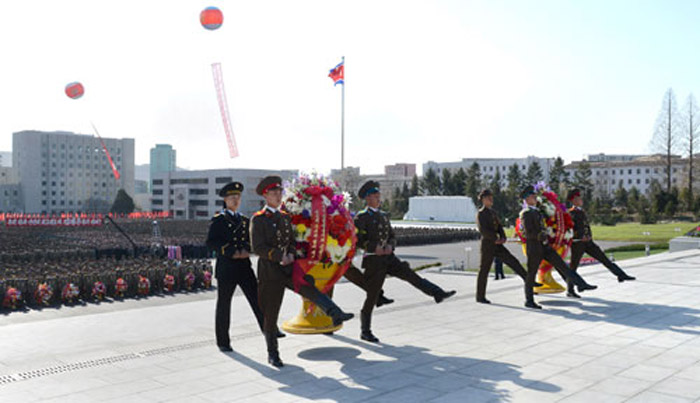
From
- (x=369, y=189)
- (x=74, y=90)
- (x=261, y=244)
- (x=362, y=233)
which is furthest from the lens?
(x=74, y=90)

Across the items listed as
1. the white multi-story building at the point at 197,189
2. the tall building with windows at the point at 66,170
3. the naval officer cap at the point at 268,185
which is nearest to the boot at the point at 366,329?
the naval officer cap at the point at 268,185

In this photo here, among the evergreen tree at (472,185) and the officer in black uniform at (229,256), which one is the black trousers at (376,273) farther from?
the evergreen tree at (472,185)

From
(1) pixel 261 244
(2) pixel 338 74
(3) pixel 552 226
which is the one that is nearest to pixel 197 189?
(2) pixel 338 74

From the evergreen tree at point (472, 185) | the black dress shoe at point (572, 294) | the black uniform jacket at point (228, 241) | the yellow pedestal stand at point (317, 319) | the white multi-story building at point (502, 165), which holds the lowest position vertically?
the black dress shoe at point (572, 294)

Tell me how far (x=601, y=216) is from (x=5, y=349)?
58.1 m

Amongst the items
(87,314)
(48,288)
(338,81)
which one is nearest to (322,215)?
(87,314)

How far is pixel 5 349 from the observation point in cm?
817

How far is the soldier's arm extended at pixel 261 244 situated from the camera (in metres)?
6.85

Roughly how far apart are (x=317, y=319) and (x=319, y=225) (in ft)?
4.14

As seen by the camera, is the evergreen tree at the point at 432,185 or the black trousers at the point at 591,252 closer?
the black trousers at the point at 591,252

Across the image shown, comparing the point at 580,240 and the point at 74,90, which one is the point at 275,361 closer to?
the point at 580,240

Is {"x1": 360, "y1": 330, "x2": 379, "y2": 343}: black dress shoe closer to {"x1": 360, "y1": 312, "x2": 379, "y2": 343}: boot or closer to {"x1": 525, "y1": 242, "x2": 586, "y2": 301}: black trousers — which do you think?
{"x1": 360, "y1": 312, "x2": 379, "y2": 343}: boot

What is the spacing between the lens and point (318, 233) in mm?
7379

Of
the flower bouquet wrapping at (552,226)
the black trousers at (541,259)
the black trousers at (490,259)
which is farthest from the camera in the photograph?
the flower bouquet wrapping at (552,226)
